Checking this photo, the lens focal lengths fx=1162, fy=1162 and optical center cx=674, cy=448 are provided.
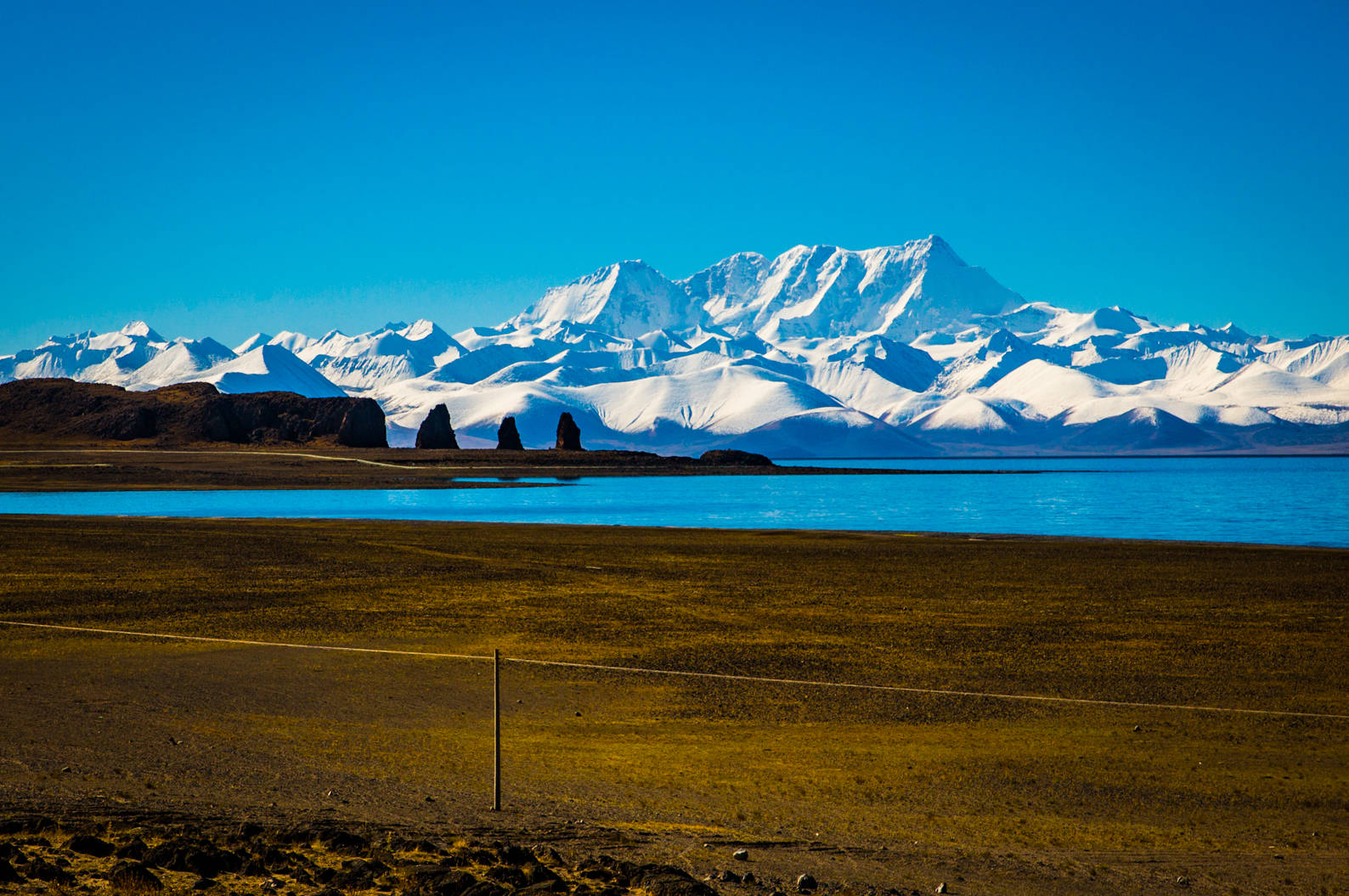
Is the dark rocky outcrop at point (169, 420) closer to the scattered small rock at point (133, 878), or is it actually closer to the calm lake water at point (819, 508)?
the calm lake water at point (819, 508)

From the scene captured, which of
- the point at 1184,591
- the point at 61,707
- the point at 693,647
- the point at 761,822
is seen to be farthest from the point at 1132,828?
the point at 1184,591

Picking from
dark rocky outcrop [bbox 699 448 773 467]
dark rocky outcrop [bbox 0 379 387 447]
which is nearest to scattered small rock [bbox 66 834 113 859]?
dark rocky outcrop [bbox 0 379 387 447]

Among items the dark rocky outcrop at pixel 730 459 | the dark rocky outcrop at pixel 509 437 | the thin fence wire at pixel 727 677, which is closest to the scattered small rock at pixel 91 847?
the thin fence wire at pixel 727 677

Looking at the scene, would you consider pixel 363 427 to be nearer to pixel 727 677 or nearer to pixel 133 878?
pixel 727 677

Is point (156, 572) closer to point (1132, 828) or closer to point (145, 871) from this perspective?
point (145, 871)

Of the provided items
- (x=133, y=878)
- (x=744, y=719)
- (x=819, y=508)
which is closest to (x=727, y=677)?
(x=744, y=719)

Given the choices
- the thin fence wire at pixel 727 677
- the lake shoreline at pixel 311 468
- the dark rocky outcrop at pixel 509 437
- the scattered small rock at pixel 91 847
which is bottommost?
the thin fence wire at pixel 727 677

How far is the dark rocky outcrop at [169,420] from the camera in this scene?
18188 centimetres

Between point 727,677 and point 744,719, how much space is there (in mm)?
2549

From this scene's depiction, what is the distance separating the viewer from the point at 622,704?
612 inches

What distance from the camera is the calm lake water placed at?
58406 millimetres

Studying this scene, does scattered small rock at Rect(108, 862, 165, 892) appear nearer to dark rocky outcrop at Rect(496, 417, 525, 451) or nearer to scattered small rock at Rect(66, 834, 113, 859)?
scattered small rock at Rect(66, 834, 113, 859)

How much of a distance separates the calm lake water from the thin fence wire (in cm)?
3664

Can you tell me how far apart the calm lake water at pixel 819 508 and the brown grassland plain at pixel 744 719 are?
28837 mm
